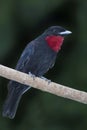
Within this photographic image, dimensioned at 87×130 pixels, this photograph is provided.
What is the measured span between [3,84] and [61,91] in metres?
2.56

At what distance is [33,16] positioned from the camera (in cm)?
513

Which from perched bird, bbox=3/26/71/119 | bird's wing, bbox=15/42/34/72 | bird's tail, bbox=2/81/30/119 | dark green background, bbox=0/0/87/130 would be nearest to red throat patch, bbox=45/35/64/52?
perched bird, bbox=3/26/71/119

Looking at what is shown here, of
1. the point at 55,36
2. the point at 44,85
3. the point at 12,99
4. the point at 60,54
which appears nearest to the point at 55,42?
the point at 55,36

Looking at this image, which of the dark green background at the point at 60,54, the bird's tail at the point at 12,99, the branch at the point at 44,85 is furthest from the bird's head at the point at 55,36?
the dark green background at the point at 60,54

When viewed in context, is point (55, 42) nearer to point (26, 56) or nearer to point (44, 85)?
point (26, 56)

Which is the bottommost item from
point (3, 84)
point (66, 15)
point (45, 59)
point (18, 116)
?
point (18, 116)

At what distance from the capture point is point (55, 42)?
3.59 m

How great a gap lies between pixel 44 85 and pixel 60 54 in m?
2.36

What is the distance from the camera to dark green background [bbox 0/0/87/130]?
5020 mm

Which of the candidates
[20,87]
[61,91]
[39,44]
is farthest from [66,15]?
[61,91]

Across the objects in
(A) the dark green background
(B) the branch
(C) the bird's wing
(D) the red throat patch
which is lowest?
(A) the dark green background

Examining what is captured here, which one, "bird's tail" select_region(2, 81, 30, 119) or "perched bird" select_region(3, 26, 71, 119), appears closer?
"bird's tail" select_region(2, 81, 30, 119)

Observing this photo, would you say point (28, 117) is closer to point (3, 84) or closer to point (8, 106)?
point (3, 84)

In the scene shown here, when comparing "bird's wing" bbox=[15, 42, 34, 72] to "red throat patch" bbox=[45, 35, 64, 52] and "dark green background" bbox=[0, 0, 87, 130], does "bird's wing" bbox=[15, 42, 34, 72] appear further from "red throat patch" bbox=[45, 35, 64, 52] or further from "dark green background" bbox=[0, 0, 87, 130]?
"dark green background" bbox=[0, 0, 87, 130]
